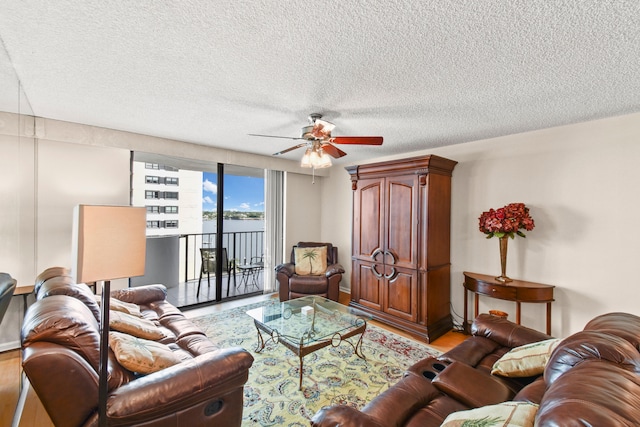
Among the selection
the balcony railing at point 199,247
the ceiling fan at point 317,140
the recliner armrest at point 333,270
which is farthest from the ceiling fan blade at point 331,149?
the balcony railing at point 199,247

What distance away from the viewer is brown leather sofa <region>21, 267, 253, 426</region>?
3.93 feet

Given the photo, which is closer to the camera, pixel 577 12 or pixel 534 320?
pixel 577 12

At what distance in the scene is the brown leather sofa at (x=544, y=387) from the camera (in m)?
0.72

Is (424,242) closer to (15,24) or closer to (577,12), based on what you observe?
(577,12)

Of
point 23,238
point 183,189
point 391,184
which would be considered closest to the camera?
point 23,238

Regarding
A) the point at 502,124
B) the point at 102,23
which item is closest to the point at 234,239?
the point at 102,23

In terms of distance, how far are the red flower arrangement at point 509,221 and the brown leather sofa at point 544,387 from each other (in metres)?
1.28

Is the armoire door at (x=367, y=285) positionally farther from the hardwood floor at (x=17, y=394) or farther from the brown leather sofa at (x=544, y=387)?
the brown leather sofa at (x=544, y=387)

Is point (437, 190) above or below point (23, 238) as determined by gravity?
above

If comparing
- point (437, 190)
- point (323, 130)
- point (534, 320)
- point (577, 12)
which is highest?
point (577, 12)

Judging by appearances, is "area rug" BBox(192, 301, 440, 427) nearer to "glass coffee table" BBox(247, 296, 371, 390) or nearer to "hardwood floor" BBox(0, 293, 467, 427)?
"glass coffee table" BBox(247, 296, 371, 390)

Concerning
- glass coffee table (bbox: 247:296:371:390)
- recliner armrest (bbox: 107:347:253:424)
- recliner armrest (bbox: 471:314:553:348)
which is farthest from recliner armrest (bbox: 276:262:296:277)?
recliner armrest (bbox: 471:314:553:348)

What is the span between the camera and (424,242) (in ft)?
11.0

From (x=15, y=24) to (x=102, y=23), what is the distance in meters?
0.46
